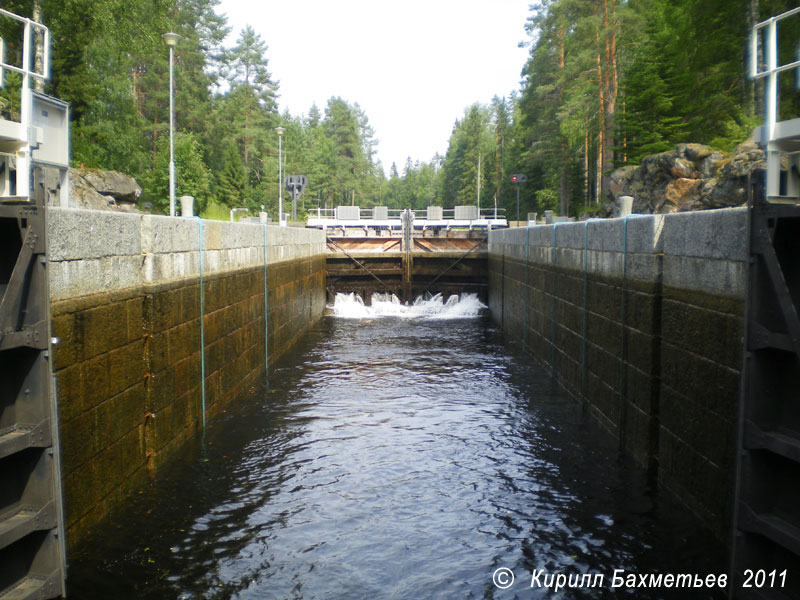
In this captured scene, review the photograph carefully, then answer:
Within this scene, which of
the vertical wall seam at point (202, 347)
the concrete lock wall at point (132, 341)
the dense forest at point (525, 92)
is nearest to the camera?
the concrete lock wall at point (132, 341)

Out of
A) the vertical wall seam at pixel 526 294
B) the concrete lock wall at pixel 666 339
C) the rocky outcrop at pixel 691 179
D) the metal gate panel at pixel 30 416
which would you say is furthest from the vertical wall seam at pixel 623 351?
the rocky outcrop at pixel 691 179

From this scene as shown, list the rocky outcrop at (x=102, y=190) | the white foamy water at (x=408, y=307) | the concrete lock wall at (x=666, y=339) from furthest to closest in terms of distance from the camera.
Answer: the rocky outcrop at (x=102, y=190) → the white foamy water at (x=408, y=307) → the concrete lock wall at (x=666, y=339)

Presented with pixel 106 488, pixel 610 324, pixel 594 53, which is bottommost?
pixel 106 488

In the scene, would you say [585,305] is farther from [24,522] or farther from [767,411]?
[24,522]

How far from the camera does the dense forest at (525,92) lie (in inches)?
969

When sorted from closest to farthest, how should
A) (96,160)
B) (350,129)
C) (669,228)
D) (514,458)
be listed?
1. (669,228)
2. (514,458)
3. (96,160)
4. (350,129)

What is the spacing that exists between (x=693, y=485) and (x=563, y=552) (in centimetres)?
118

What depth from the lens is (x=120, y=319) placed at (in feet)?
18.9

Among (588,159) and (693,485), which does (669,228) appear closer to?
(693,485)

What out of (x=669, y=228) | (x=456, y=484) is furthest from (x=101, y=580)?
(x=669, y=228)

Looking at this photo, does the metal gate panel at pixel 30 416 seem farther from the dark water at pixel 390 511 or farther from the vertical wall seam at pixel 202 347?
the vertical wall seam at pixel 202 347

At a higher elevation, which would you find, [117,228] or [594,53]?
[594,53]

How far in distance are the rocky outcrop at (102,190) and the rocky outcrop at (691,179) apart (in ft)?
57.9

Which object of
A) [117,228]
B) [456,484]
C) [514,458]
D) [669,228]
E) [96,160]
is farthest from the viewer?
[96,160]
